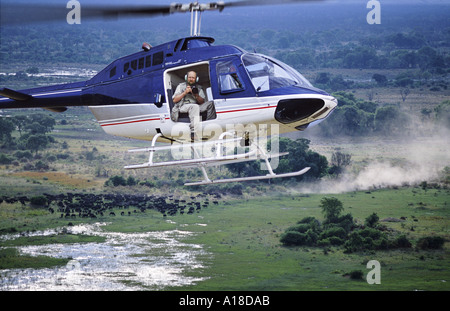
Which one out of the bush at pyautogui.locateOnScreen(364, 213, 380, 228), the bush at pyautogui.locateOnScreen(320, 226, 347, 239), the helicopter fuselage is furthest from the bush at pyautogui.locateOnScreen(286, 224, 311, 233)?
the helicopter fuselage

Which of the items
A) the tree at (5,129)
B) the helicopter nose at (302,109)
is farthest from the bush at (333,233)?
the helicopter nose at (302,109)

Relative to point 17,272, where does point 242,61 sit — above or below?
above

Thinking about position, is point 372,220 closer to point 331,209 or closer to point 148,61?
point 331,209

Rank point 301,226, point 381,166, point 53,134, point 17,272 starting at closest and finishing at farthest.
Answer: point 17,272 < point 301,226 < point 381,166 < point 53,134

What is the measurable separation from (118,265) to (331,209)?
39.0m

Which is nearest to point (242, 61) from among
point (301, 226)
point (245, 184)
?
point (301, 226)

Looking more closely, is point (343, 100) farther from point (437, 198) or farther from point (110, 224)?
point (110, 224)

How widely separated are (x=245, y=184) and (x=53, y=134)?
161ft

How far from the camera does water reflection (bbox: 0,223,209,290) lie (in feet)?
324

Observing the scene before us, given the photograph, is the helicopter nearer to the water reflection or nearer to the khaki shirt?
the khaki shirt

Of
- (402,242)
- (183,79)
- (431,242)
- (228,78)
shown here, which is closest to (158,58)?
(183,79)

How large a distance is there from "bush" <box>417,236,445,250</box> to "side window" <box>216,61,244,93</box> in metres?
100
